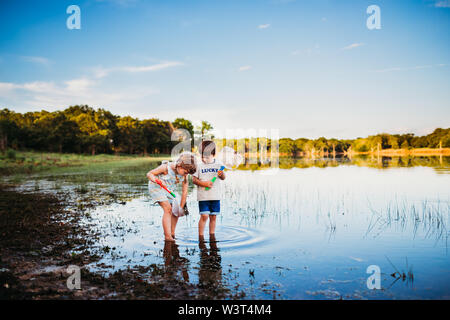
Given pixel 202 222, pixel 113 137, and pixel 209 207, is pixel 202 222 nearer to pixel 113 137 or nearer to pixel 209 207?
pixel 209 207

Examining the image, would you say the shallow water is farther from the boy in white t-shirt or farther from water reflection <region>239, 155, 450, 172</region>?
water reflection <region>239, 155, 450, 172</region>

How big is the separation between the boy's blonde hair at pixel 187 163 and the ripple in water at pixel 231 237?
1918 mm

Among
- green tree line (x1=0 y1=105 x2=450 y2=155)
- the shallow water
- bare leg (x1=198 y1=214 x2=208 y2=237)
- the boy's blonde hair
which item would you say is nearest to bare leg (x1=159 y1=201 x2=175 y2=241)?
the shallow water

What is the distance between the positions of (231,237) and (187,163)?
267 cm

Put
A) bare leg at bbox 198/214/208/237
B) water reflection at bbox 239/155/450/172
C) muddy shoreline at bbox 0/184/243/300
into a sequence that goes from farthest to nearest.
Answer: water reflection at bbox 239/155/450/172
bare leg at bbox 198/214/208/237
muddy shoreline at bbox 0/184/243/300

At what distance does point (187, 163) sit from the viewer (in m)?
7.18

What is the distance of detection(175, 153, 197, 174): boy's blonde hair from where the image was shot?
7195 millimetres

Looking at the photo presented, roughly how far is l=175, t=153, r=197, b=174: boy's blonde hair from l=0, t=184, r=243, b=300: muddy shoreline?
190cm

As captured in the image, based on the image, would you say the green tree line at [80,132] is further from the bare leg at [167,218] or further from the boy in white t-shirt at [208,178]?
the boy in white t-shirt at [208,178]

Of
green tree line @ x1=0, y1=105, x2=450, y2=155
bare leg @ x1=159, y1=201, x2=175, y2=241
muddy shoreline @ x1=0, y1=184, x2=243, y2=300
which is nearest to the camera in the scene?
muddy shoreline @ x1=0, y1=184, x2=243, y2=300

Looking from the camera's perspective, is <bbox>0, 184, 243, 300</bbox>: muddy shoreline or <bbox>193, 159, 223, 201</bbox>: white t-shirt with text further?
<bbox>193, 159, 223, 201</bbox>: white t-shirt with text

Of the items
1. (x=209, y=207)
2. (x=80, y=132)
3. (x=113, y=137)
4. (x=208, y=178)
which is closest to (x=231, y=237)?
(x=209, y=207)

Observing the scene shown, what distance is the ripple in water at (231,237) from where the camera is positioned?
7.87 m

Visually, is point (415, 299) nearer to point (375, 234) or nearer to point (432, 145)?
point (375, 234)
